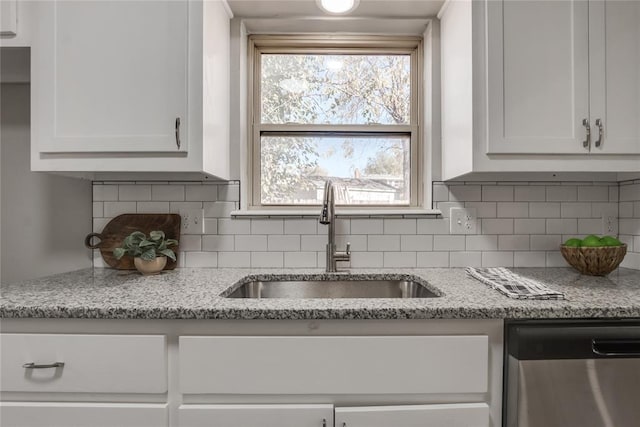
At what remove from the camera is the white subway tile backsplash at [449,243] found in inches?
65.1

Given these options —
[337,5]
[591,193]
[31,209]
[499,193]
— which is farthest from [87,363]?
[591,193]

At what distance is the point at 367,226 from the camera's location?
1662 mm

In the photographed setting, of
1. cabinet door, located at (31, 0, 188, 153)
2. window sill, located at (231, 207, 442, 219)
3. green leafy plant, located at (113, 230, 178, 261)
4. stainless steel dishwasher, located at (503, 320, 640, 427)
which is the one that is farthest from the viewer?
window sill, located at (231, 207, 442, 219)

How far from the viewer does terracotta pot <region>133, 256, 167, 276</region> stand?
4.65ft

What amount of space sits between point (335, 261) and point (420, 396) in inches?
26.5

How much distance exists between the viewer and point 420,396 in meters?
0.98

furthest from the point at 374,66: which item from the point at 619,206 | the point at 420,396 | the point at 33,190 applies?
the point at 33,190

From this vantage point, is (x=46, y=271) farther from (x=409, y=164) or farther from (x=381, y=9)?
(x=381, y=9)

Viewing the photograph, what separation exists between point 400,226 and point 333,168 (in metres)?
0.45

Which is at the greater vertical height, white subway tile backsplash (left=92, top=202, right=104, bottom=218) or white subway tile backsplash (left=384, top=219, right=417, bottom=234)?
white subway tile backsplash (left=92, top=202, right=104, bottom=218)

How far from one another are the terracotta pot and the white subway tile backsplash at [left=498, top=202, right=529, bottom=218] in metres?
1.56

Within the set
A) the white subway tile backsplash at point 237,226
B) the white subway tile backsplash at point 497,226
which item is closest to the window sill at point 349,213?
the white subway tile backsplash at point 237,226

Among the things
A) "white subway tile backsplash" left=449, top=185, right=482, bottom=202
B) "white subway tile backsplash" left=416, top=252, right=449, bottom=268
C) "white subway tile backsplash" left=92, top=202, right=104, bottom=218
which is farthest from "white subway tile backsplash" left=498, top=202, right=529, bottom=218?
"white subway tile backsplash" left=92, top=202, right=104, bottom=218

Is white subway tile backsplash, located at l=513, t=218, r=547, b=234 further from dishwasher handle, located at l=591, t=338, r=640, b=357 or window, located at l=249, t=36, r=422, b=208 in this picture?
dishwasher handle, located at l=591, t=338, r=640, b=357
